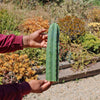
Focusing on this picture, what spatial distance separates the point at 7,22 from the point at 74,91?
282 cm

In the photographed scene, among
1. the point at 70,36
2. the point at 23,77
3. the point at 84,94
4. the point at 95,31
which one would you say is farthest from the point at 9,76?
the point at 95,31

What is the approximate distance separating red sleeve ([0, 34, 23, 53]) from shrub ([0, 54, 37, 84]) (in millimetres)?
1818

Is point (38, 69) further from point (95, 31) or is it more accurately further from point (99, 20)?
point (99, 20)

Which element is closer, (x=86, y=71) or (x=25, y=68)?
(x=25, y=68)

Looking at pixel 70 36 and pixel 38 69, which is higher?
pixel 70 36

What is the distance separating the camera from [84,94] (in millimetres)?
3791

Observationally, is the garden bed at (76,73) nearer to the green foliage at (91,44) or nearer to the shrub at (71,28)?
the green foliage at (91,44)

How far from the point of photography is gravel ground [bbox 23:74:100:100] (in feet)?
12.0

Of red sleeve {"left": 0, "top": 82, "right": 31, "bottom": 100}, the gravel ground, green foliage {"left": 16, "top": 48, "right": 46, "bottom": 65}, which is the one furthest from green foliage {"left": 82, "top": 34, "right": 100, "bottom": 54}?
red sleeve {"left": 0, "top": 82, "right": 31, "bottom": 100}

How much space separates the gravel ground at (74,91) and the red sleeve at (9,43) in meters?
1.99

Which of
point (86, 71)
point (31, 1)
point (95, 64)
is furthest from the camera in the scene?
point (31, 1)

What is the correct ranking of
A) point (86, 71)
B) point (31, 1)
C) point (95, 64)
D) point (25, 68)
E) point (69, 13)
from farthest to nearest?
point (31, 1) < point (69, 13) < point (95, 64) < point (86, 71) < point (25, 68)

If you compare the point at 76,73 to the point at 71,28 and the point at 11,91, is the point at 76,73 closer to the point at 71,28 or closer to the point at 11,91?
the point at 71,28

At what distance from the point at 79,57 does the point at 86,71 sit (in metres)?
0.40
